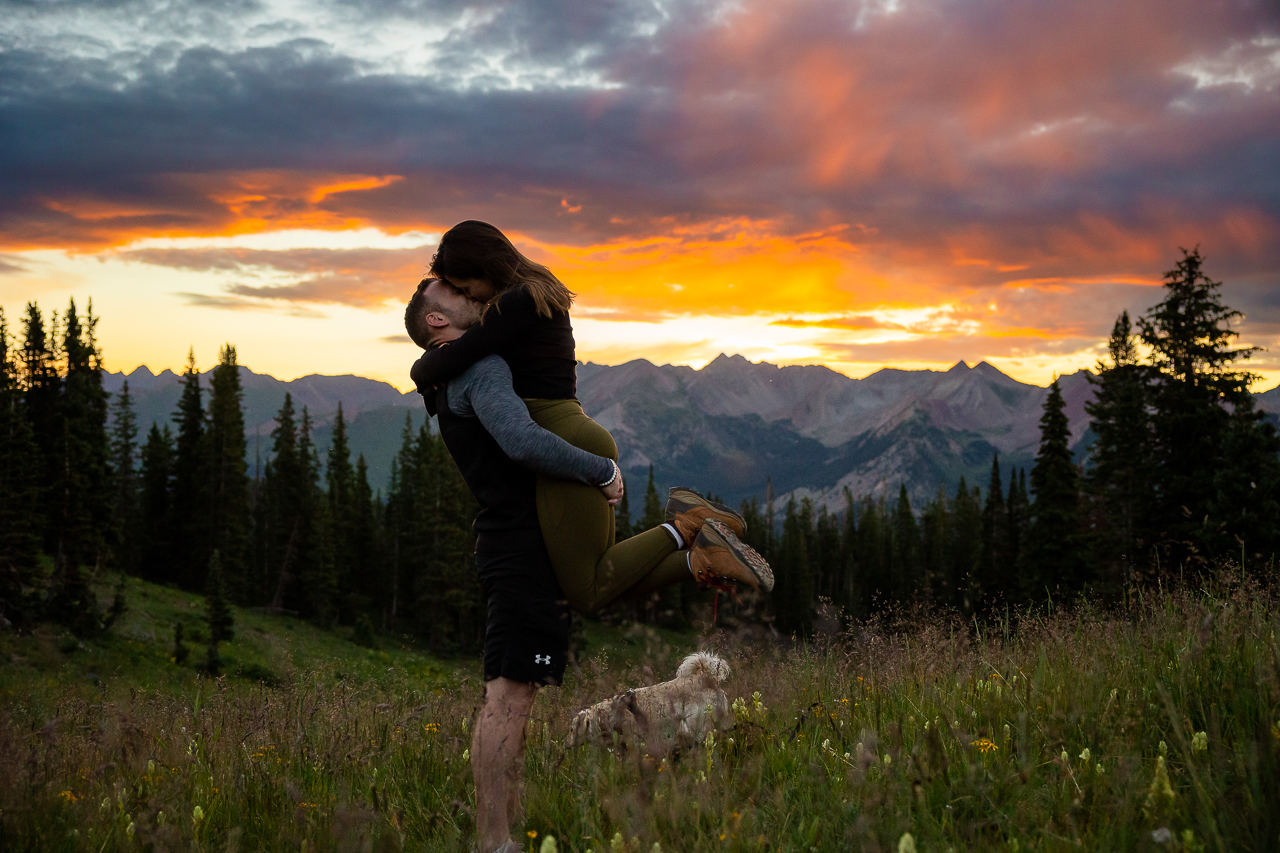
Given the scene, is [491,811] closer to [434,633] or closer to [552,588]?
[552,588]

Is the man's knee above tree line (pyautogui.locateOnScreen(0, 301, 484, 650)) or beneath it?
above

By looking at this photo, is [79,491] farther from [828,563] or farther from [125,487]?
[828,563]

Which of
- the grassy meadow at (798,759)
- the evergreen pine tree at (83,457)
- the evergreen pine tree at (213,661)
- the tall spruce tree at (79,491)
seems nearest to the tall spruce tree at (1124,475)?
the grassy meadow at (798,759)

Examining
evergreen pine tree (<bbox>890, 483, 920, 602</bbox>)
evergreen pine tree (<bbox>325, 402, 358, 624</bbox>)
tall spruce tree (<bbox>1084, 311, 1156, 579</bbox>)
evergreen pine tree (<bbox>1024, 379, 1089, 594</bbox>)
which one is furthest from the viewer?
evergreen pine tree (<bbox>890, 483, 920, 602</bbox>)

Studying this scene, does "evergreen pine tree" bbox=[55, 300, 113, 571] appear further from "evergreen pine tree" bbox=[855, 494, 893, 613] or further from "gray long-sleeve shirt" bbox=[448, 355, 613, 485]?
"evergreen pine tree" bbox=[855, 494, 893, 613]

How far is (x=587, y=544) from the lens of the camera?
10.9 ft

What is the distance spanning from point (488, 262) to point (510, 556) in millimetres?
1281

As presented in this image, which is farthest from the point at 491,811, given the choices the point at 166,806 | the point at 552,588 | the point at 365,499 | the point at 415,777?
the point at 365,499

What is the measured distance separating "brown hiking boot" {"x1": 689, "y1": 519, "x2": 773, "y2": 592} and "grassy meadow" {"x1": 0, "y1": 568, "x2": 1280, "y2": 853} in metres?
0.39

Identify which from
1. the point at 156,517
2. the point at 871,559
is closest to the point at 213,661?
the point at 156,517

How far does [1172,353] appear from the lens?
35750 mm

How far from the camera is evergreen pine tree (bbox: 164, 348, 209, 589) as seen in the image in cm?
6391

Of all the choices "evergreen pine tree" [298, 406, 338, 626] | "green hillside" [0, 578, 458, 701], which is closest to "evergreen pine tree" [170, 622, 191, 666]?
"green hillside" [0, 578, 458, 701]

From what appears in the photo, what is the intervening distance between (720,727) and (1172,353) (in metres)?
39.9
